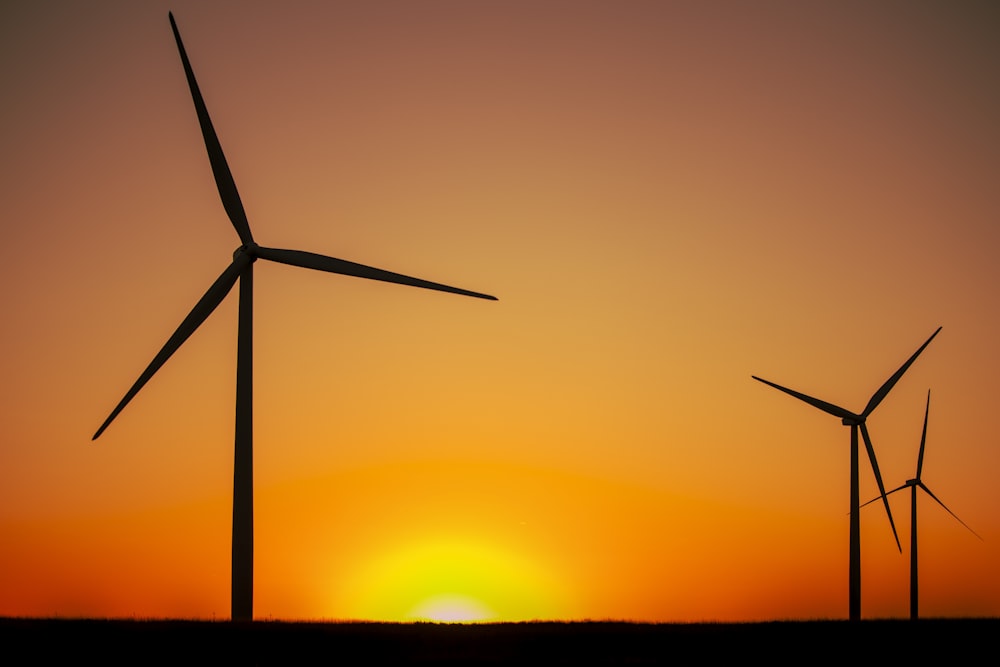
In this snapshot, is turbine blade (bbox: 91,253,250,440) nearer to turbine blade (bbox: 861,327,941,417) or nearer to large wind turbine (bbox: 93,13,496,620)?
large wind turbine (bbox: 93,13,496,620)

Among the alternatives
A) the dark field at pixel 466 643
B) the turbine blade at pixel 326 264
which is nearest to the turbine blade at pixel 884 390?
the dark field at pixel 466 643

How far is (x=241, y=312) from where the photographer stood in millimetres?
48688

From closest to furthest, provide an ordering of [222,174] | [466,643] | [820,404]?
[466,643], [222,174], [820,404]

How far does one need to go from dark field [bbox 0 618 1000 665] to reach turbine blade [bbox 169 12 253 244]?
15.5 m

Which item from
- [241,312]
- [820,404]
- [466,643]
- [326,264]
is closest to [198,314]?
[241,312]

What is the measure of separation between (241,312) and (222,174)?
7196 mm

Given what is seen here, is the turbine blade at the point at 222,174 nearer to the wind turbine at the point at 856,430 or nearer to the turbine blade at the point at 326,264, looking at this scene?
the turbine blade at the point at 326,264

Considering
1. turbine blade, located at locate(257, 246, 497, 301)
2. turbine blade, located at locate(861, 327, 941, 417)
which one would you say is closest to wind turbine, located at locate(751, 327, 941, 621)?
turbine blade, located at locate(861, 327, 941, 417)

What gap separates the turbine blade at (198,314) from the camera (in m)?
49.4

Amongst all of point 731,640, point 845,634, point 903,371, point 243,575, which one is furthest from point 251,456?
point 903,371

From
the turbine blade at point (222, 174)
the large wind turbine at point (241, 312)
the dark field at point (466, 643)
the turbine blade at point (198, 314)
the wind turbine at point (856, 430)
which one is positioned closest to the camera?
the dark field at point (466, 643)

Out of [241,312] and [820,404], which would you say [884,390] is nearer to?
[820,404]

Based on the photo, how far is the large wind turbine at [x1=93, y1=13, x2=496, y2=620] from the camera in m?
44.8

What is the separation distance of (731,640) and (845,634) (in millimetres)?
6008
